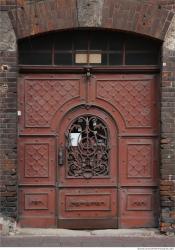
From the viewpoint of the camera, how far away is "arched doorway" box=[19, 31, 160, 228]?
10.5 m

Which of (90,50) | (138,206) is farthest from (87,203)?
(90,50)

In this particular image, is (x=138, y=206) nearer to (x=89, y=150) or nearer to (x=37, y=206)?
(x=89, y=150)

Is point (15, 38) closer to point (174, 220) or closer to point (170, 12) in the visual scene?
point (170, 12)

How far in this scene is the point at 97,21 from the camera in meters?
10.2

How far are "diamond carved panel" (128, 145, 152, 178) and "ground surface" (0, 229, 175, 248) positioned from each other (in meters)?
0.93

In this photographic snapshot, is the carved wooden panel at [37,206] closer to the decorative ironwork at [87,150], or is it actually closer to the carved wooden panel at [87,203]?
the carved wooden panel at [87,203]

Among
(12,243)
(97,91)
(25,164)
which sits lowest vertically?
(12,243)

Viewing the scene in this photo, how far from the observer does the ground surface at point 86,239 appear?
9.70m

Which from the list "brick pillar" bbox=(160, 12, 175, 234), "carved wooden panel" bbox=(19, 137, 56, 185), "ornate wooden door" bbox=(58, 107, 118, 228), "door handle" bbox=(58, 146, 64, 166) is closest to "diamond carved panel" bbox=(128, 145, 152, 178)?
"ornate wooden door" bbox=(58, 107, 118, 228)

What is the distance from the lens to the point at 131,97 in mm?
10586

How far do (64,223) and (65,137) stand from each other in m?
1.39

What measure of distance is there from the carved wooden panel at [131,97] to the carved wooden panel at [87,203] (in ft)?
3.95

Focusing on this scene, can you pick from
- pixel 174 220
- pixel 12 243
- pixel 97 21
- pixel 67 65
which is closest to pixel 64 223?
pixel 12 243

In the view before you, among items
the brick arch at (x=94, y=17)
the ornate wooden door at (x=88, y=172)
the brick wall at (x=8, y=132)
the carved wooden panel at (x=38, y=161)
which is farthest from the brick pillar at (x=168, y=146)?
the brick wall at (x=8, y=132)
